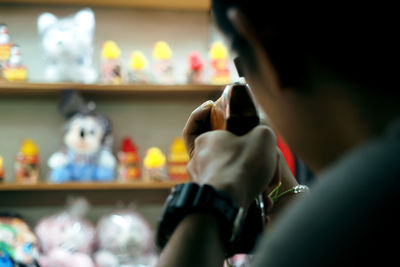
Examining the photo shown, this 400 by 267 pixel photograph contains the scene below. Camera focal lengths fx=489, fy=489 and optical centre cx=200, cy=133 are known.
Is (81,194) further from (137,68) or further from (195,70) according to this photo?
(195,70)

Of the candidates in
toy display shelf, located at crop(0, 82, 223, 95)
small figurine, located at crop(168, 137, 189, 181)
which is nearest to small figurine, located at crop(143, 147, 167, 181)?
small figurine, located at crop(168, 137, 189, 181)

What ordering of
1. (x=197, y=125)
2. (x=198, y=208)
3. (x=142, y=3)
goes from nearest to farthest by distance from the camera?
(x=198, y=208)
(x=197, y=125)
(x=142, y=3)

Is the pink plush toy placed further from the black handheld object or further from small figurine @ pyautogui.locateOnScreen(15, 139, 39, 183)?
the black handheld object

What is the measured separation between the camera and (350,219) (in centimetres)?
26

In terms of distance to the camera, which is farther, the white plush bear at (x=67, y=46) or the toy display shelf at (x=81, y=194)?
the toy display shelf at (x=81, y=194)

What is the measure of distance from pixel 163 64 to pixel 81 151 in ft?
1.85

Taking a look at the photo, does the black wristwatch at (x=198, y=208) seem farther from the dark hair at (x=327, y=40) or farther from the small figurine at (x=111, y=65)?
the small figurine at (x=111, y=65)

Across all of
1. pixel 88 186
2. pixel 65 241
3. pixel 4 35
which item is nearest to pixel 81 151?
pixel 88 186

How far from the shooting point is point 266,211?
50 centimetres

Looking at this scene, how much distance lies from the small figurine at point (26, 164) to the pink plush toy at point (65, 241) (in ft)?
0.70

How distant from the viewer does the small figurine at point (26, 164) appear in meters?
2.24

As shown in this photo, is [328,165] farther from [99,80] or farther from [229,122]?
[99,80]

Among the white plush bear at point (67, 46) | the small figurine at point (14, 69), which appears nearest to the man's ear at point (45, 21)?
the white plush bear at point (67, 46)

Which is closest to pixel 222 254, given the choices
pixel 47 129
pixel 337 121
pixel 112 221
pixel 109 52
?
pixel 337 121
